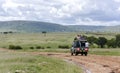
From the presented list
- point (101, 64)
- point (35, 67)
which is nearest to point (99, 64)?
point (101, 64)

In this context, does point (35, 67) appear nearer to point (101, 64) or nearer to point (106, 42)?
point (101, 64)

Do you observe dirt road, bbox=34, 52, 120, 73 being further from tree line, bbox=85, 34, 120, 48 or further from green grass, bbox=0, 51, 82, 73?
tree line, bbox=85, 34, 120, 48

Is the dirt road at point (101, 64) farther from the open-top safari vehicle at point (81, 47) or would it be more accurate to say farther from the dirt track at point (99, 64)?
the open-top safari vehicle at point (81, 47)

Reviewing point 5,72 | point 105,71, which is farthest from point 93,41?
point 5,72

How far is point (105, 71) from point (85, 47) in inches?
964

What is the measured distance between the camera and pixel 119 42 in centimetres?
10669

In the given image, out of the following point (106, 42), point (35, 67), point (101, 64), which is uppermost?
point (35, 67)

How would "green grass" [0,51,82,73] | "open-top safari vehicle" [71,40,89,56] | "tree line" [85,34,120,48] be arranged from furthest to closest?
1. "tree line" [85,34,120,48]
2. "open-top safari vehicle" [71,40,89,56]
3. "green grass" [0,51,82,73]

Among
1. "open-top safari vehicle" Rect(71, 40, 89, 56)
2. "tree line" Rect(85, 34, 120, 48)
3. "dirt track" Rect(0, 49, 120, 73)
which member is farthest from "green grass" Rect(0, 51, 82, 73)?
"tree line" Rect(85, 34, 120, 48)

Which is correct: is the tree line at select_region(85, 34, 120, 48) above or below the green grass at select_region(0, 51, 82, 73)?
below

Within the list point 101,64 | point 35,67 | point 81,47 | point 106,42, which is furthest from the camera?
point 106,42

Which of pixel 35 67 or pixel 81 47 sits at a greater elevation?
pixel 35 67

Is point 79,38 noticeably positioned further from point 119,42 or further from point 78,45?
point 119,42

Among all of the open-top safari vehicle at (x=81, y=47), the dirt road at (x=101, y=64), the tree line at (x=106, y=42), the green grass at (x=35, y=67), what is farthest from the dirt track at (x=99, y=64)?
the tree line at (x=106, y=42)
